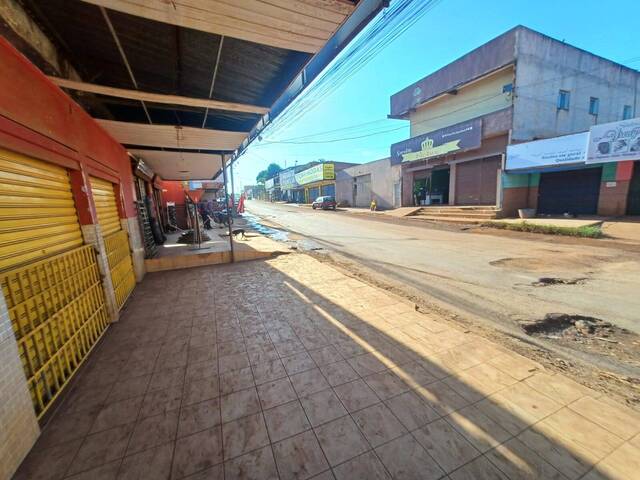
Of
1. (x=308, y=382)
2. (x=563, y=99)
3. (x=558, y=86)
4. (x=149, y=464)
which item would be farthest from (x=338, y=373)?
(x=563, y=99)

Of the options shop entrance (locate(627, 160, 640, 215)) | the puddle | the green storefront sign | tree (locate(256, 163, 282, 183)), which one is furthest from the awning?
tree (locate(256, 163, 282, 183))

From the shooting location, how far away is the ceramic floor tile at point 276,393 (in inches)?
89.7

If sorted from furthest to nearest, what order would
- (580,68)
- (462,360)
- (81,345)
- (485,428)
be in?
(580,68) < (81,345) < (462,360) < (485,428)

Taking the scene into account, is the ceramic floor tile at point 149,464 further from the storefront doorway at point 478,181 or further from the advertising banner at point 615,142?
the storefront doorway at point 478,181

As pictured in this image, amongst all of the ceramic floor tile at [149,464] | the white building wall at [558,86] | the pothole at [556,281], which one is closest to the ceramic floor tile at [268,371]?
the ceramic floor tile at [149,464]

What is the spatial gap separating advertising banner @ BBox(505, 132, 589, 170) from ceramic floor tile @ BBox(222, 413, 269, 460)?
1559 centimetres

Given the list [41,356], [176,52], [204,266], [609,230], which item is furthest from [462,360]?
[609,230]

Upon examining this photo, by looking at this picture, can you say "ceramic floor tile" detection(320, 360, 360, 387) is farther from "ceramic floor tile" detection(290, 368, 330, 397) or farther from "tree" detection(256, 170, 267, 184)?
"tree" detection(256, 170, 267, 184)

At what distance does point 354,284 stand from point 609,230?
35.7 ft

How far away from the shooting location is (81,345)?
299 centimetres

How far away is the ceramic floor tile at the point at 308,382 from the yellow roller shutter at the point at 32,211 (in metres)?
2.60

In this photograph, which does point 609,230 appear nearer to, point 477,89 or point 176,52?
point 477,89

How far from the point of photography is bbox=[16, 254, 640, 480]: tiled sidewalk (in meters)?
1.73

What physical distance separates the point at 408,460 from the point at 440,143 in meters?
19.0
